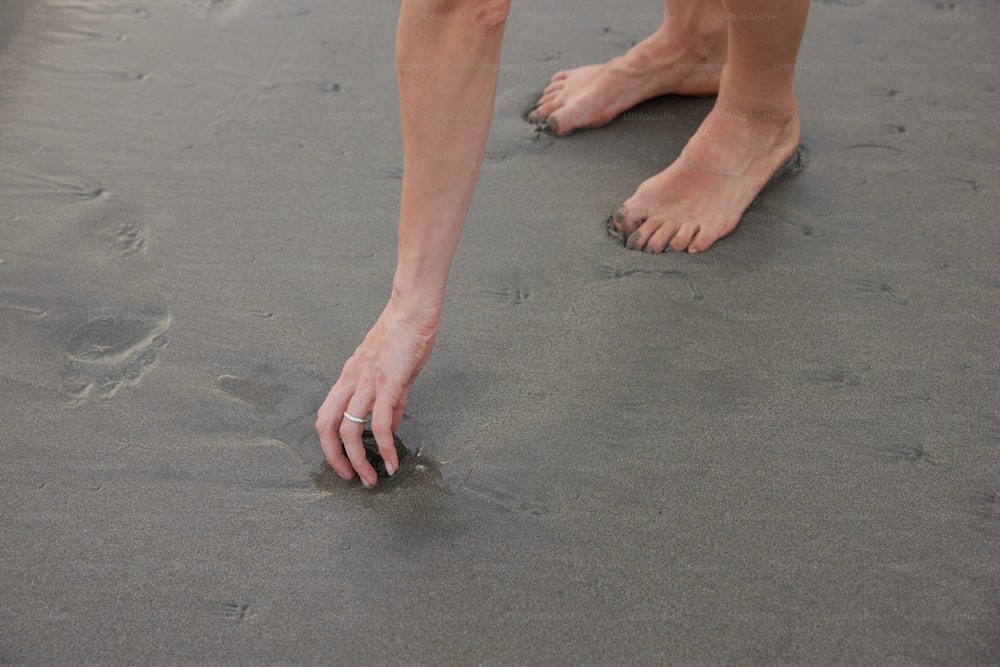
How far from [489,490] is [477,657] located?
0.32 metres

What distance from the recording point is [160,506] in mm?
1571

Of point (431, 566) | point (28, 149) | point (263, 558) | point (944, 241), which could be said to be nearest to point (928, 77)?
point (944, 241)

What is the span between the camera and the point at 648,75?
2488 millimetres

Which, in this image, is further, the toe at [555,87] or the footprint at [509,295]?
the toe at [555,87]

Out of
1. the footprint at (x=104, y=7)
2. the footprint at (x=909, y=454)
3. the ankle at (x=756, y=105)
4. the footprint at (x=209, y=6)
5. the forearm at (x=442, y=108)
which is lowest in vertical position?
the footprint at (x=909, y=454)

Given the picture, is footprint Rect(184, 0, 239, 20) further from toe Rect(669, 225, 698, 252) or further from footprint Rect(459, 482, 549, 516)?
footprint Rect(459, 482, 549, 516)

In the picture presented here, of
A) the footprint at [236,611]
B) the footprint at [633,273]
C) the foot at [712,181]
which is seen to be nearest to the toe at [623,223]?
the foot at [712,181]

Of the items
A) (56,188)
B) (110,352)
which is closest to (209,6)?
(56,188)

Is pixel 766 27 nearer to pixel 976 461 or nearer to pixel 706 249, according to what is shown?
pixel 706 249

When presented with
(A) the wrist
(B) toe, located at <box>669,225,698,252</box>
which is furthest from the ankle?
(A) the wrist

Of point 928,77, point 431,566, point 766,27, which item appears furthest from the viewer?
point 928,77

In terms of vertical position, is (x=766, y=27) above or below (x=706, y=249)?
above

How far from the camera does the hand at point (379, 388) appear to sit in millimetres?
1550

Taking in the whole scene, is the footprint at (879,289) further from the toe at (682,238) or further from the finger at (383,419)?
the finger at (383,419)
